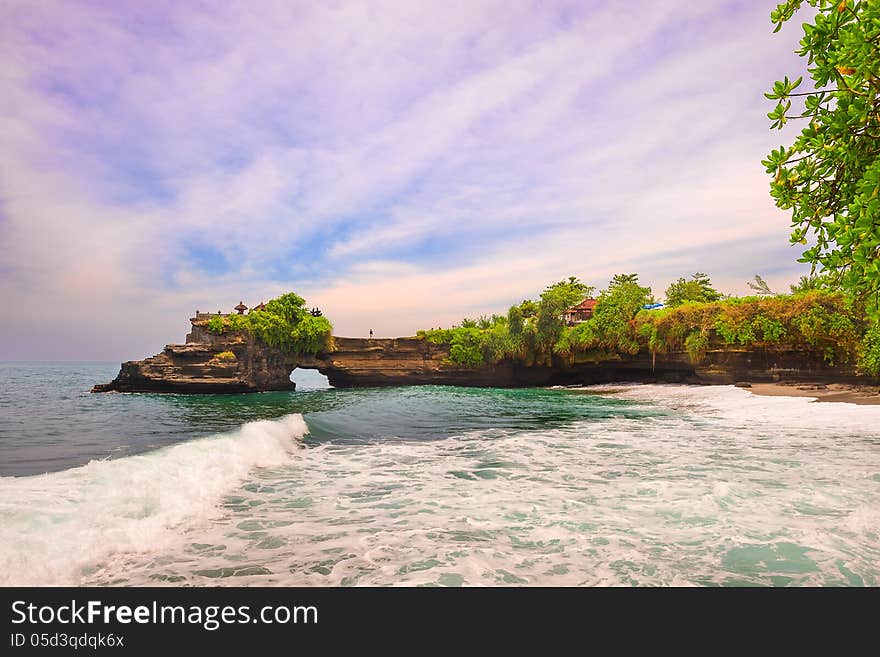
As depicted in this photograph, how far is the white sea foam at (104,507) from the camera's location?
344 cm

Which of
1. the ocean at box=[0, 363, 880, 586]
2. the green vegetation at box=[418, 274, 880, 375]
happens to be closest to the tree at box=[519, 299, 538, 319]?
the green vegetation at box=[418, 274, 880, 375]

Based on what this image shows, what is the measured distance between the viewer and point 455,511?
475 centimetres

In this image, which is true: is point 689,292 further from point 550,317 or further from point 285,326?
point 285,326

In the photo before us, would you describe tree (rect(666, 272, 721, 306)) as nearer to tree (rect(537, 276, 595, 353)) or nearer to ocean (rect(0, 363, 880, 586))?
tree (rect(537, 276, 595, 353))

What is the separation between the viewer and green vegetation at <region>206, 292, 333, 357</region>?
32250 millimetres

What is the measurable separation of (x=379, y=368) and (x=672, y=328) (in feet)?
68.4

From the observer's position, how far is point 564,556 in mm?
3527

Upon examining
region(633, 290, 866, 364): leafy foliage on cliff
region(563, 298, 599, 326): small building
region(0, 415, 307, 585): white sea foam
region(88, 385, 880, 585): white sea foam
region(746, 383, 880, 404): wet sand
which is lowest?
region(746, 383, 880, 404): wet sand

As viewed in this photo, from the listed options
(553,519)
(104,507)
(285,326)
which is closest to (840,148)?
(553,519)

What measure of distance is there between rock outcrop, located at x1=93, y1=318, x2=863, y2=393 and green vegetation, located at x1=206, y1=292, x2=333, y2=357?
32.0 inches

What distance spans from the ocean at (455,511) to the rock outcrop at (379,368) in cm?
1574

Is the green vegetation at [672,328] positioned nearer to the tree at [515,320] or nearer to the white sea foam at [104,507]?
the tree at [515,320]
